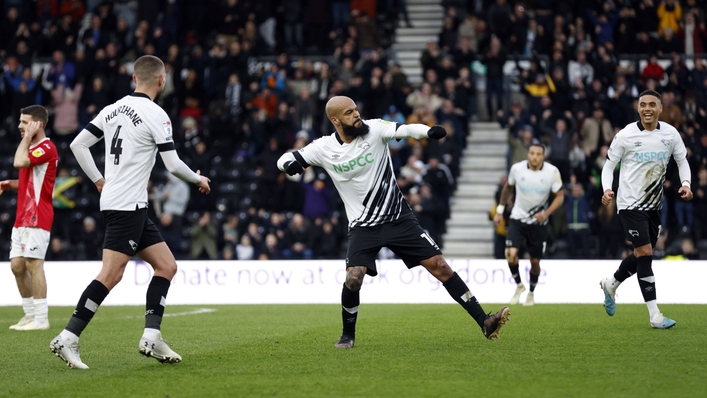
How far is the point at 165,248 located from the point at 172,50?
55.5 feet

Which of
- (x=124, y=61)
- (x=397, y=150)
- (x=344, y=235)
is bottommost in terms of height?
(x=344, y=235)

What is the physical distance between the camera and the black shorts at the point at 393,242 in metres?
8.91

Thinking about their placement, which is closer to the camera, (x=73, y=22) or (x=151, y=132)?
(x=151, y=132)

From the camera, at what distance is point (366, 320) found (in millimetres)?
12320

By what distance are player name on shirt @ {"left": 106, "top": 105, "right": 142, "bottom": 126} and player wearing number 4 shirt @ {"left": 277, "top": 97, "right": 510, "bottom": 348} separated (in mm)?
1499

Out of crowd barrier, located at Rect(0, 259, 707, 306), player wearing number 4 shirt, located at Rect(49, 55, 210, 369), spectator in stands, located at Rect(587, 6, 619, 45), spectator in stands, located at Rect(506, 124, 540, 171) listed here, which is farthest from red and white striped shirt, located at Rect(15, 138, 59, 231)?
spectator in stands, located at Rect(587, 6, 619, 45)

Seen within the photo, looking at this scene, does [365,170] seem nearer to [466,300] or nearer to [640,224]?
[466,300]

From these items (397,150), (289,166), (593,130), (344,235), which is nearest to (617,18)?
(593,130)

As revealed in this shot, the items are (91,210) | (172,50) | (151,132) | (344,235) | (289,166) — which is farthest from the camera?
(172,50)

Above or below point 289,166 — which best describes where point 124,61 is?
above

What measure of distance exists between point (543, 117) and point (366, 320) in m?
10.7

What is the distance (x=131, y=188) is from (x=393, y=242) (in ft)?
→ 7.96

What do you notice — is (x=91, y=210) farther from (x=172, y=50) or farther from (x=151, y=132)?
(x=151, y=132)

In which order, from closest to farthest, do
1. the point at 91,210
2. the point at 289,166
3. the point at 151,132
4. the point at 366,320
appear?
the point at 151,132 → the point at 289,166 → the point at 366,320 → the point at 91,210
